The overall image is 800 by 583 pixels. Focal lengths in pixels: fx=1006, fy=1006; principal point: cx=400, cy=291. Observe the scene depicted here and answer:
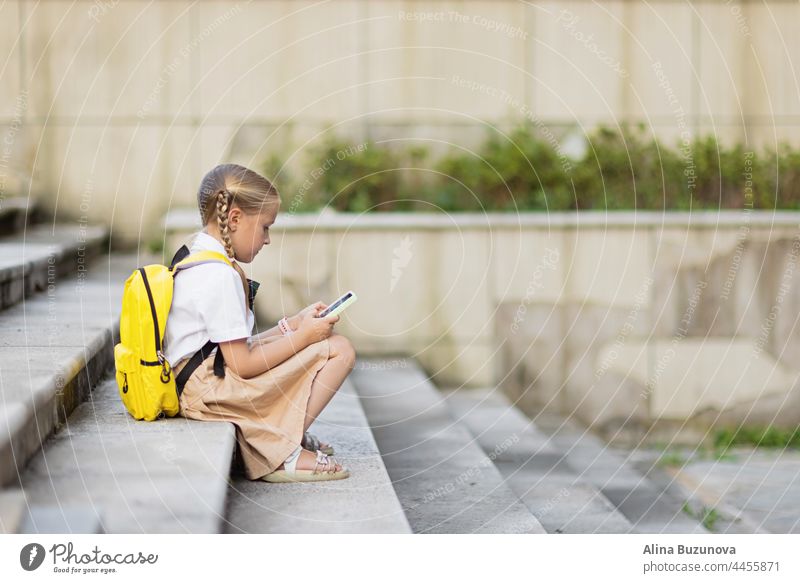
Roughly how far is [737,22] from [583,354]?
115 inches

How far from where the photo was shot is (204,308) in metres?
3.11

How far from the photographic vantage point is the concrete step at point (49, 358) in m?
2.71

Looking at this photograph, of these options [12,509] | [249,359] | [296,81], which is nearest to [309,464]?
[249,359]

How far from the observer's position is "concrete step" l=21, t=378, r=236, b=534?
264 cm

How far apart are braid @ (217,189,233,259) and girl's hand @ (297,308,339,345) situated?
348 millimetres

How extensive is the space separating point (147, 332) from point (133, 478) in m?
0.51

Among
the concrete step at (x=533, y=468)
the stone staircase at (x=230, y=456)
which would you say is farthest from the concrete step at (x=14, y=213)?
the concrete step at (x=533, y=468)

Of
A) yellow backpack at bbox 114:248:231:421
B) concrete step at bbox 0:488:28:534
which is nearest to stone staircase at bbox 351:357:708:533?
yellow backpack at bbox 114:248:231:421

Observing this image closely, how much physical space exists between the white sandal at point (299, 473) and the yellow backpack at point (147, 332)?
1.39ft

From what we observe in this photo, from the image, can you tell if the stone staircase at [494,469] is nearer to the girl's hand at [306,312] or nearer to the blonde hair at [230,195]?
the girl's hand at [306,312]

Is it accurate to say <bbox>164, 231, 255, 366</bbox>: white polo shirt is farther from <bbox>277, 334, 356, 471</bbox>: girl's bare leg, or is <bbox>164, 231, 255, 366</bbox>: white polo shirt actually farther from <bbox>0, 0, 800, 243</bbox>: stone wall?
<bbox>0, 0, 800, 243</bbox>: stone wall

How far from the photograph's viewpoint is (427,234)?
20.0ft
